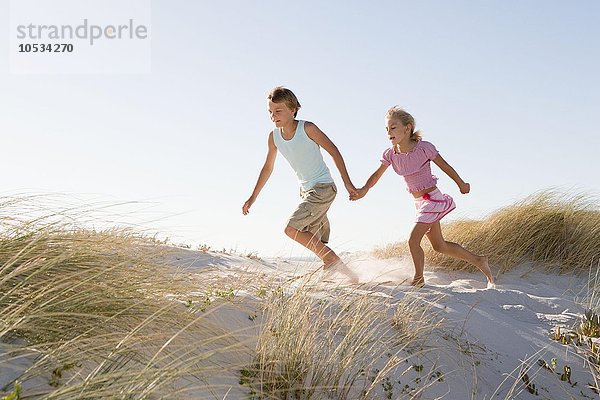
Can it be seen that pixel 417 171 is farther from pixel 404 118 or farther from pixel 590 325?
pixel 590 325

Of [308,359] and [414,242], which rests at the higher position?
[414,242]

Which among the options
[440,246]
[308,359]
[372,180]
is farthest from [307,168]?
[308,359]

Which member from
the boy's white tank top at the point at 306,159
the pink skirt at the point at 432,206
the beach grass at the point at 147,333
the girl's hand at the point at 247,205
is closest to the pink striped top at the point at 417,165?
the pink skirt at the point at 432,206

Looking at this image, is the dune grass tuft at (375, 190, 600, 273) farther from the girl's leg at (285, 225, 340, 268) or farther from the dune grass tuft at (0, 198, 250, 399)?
the dune grass tuft at (0, 198, 250, 399)

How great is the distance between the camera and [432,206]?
20.9 feet

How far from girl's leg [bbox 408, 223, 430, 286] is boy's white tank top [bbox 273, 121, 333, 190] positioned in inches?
38.3

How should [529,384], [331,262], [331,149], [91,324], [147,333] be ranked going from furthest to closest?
1. [331,149]
2. [331,262]
3. [529,384]
4. [147,333]
5. [91,324]

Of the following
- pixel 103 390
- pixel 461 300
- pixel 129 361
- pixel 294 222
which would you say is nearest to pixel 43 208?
pixel 129 361

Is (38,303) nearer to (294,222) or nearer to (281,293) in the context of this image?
(281,293)

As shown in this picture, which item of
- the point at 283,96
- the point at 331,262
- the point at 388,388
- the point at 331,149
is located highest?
the point at 283,96

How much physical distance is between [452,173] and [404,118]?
78cm

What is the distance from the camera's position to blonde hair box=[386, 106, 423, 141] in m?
6.44

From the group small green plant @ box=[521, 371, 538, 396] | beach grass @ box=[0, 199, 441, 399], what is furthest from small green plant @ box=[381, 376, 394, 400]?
small green plant @ box=[521, 371, 538, 396]

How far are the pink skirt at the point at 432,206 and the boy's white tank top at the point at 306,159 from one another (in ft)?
3.13
